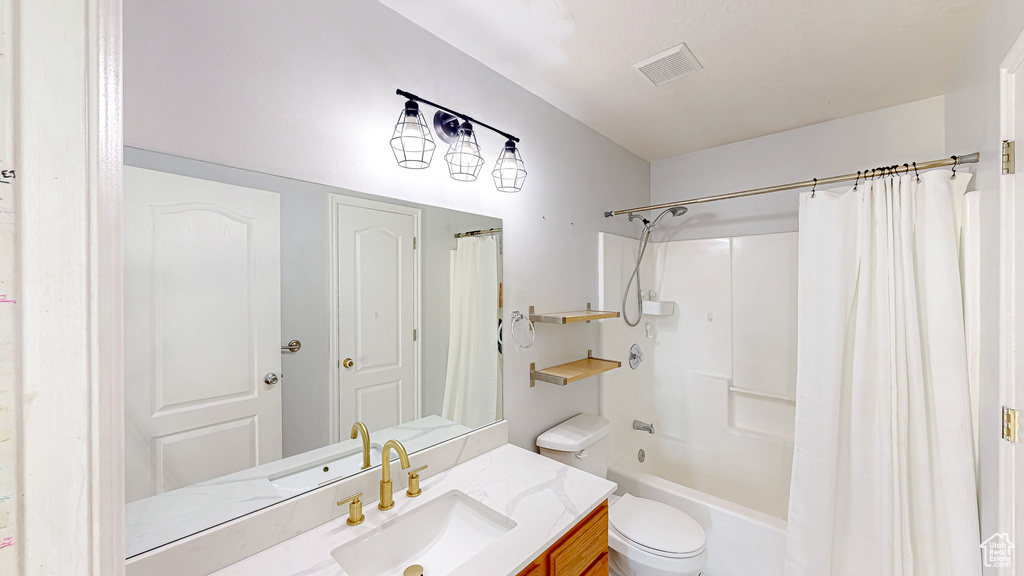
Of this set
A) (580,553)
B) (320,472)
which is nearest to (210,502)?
(320,472)

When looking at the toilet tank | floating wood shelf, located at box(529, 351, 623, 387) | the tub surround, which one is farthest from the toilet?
the tub surround

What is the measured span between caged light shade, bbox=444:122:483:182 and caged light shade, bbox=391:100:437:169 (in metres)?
0.16

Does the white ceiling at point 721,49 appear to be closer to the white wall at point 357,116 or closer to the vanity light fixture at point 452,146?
the white wall at point 357,116

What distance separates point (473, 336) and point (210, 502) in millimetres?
917

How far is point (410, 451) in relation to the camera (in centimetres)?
130

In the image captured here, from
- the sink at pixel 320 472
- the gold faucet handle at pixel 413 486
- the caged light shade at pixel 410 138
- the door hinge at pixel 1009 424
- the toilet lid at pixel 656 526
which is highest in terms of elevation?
the caged light shade at pixel 410 138

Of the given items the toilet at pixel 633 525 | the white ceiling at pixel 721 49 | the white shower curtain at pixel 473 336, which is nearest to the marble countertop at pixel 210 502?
the white shower curtain at pixel 473 336

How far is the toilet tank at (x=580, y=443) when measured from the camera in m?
1.80

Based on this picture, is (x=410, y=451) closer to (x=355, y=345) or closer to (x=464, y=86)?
(x=355, y=345)

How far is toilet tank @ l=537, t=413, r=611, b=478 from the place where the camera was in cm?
180

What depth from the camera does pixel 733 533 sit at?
181 cm

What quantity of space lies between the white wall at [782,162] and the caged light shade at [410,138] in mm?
2040

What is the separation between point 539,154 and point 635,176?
3.51 feet

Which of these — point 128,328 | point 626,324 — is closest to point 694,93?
point 626,324
